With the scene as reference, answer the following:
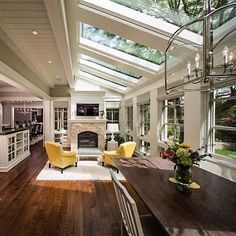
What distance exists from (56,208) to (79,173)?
202 cm

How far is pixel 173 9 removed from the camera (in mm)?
2889

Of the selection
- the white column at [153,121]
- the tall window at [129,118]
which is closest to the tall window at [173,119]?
the white column at [153,121]

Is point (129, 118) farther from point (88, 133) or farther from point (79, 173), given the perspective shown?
point (79, 173)

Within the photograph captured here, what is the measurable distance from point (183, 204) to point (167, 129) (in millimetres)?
3994

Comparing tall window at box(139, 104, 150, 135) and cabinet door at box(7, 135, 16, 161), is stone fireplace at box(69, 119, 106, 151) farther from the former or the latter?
cabinet door at box(7, 135, 16, 161)

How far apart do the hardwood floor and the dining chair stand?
2.98 feet

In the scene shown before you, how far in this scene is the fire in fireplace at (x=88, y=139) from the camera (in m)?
8.47

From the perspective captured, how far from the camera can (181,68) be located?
4031mm

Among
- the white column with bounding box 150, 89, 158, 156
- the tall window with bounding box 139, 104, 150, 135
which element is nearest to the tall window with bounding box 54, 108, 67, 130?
the tall window with bounding box 139, 104, 150, 135

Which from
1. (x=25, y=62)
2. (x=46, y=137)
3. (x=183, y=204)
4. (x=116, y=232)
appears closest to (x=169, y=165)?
(x=116, y=232)

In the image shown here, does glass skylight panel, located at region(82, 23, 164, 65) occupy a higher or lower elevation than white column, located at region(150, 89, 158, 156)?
higher

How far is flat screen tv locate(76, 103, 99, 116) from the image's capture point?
934cm

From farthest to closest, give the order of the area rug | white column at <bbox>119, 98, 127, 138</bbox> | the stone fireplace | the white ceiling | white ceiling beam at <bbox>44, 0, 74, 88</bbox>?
1. white column at <bbox>119, 98, 127, 138</bbox>
2. the stone fireplace
3. the area rug
4. the white ceiling
5. white ceiling beam at <bbox>44, 0, 74, 88</bbox>

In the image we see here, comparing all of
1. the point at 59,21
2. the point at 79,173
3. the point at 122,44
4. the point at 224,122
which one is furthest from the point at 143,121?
the point at 59,21
